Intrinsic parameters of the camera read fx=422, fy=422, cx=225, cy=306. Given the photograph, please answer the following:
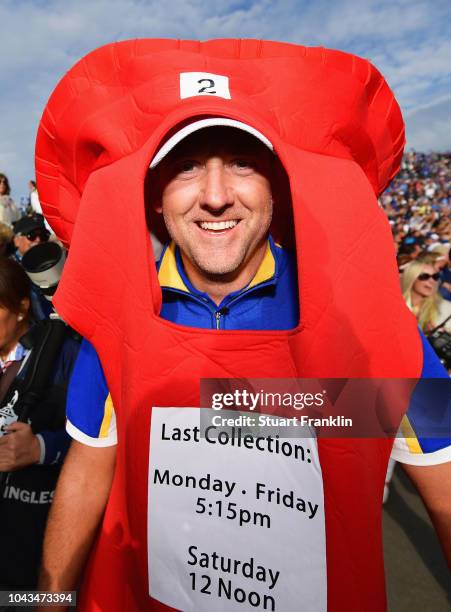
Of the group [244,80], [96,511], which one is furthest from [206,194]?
[96,511]

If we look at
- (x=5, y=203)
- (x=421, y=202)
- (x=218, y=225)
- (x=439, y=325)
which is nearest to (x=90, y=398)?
(x=218, y=225)

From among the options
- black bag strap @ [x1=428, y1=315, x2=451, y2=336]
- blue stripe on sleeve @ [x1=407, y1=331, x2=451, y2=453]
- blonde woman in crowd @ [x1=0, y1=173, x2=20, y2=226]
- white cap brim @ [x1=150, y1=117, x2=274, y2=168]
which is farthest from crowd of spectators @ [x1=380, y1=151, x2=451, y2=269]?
blonde woman in crowd @ [x1=0, y1=173, x2=20, y2=226]

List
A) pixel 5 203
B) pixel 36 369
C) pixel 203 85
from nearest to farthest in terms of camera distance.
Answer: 1. pixel 203 85
2. pixel 36 369
3. pixel 5 203

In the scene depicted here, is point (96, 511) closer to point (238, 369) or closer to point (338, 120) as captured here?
point (238, 369)

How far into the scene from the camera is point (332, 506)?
0.85 meters

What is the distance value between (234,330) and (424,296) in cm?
295

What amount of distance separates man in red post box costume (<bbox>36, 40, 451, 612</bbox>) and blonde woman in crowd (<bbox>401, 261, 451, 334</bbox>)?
2506 mm

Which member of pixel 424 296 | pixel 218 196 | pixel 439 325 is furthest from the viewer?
pixel 424 296

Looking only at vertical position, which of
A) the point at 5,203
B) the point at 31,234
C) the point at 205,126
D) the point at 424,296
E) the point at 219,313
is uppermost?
the point at 5,203

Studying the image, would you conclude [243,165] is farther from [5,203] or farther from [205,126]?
[5,203]

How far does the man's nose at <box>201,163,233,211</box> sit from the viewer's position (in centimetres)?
97

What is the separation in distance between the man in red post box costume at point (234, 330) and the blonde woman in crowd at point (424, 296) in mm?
2506

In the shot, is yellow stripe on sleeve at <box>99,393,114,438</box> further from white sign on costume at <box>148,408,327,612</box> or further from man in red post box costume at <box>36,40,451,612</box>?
white sign on costume at <box>148,408,327,612</box>

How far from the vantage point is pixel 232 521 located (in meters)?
0.92
